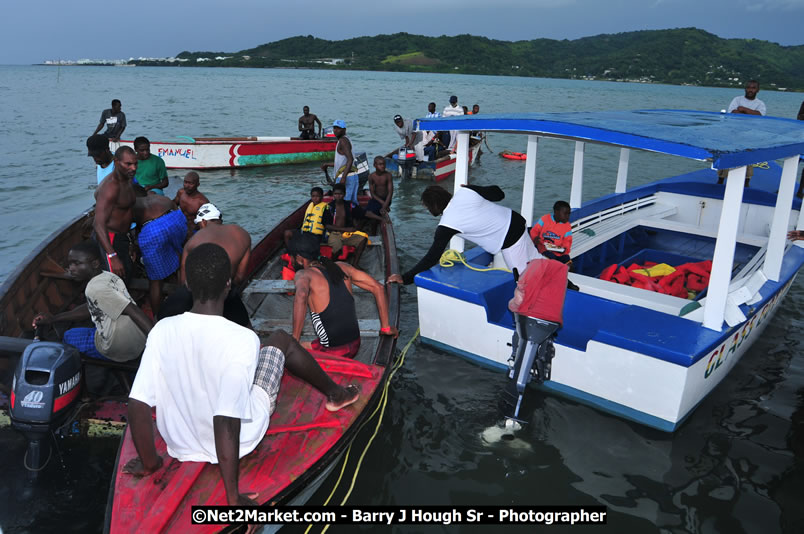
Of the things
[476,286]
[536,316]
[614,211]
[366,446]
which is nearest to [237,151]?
[614,211]

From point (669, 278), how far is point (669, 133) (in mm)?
2958

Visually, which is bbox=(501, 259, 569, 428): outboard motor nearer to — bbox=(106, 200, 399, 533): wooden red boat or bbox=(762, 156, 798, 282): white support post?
bbox=(106, 200, 399, 533): wooden red boat

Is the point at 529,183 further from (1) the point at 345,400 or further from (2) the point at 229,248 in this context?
(1) the point at 345,400

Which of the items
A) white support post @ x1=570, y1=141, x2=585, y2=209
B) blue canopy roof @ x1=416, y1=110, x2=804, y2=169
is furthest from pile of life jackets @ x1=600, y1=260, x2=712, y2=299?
blue canopy roof @ x1=416, y1=110, x2=804, y2=169

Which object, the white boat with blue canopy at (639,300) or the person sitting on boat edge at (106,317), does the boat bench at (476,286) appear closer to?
the white boat with blue canopy at (639,300)

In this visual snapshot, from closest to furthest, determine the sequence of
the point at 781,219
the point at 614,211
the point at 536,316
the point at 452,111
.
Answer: the point at 536,316, the point at 781,219, the point at 614,211, the point at 452,111

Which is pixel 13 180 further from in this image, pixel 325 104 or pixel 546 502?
pixel 325 104

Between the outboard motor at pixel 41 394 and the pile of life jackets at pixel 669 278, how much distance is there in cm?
630

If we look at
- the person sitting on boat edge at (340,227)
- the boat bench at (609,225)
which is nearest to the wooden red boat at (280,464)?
the person sitting on boat edge at (340,227)

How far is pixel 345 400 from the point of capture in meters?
4.09

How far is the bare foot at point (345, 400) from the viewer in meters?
4.05

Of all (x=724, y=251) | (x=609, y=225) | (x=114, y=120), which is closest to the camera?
(x=724, y=251)

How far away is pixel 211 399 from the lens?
2916 millimetres

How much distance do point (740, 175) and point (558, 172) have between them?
1777 cm
